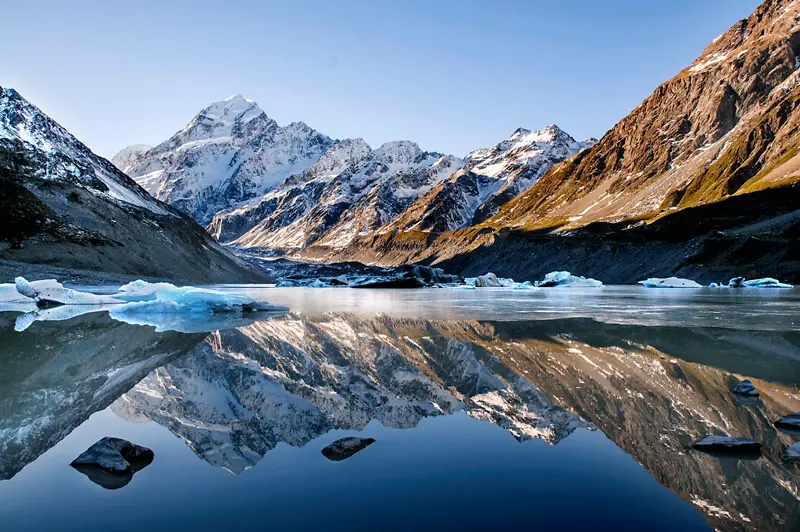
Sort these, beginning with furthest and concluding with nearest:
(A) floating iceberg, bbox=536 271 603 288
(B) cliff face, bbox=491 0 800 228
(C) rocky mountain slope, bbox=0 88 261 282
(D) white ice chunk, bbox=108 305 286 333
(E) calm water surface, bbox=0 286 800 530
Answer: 1. (B) cliff face, bbox=491 0 800 228
2. (A) floating iceberg, bbox=536 271 603 288
3. (C) rocky mountain slope, bbox=0 88 261 282
4. (D) white ice chunk, bbox=108 305 286 333
5. (E) calm water surface, bbox=0 286 800 530

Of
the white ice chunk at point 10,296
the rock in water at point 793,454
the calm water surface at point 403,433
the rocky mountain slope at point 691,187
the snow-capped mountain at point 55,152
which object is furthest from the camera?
the snow-capped mountain at point 55,152

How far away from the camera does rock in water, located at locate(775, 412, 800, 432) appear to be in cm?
732

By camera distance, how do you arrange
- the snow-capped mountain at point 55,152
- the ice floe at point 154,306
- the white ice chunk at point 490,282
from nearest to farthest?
the ice floe at point 154,306, the snow-capped mountain at point 55,152, the white ice chunk at point 490,282

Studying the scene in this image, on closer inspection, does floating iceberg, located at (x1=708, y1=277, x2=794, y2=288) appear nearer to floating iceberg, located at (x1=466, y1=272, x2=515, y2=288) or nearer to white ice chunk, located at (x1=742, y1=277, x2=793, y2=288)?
white ice chunk, located at (x1=742, y1=277, x2=793, y2=288)

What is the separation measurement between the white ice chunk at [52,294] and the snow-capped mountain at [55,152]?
230 ft

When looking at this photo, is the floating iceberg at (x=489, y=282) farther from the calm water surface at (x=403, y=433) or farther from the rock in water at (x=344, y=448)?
the rock in water at (x=344, y=448)

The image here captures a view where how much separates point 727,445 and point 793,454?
0.66 meters

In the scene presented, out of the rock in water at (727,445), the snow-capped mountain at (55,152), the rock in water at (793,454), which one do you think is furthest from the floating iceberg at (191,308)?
the snow-capped mountain at (55,152)

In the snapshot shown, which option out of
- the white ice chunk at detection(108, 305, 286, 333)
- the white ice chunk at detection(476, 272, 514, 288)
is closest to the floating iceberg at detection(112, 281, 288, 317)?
the white ice chunk at detection(108, 305, 286, 333)

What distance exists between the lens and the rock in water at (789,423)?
732 cm

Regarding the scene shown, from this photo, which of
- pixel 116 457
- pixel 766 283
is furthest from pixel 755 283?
pixel 116 457

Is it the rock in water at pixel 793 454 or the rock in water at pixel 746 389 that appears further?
the rock in water at pixel 746 389

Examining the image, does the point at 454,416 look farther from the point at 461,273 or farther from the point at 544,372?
the point at 461,273

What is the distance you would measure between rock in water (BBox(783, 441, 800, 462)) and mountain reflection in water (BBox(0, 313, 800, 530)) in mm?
106
